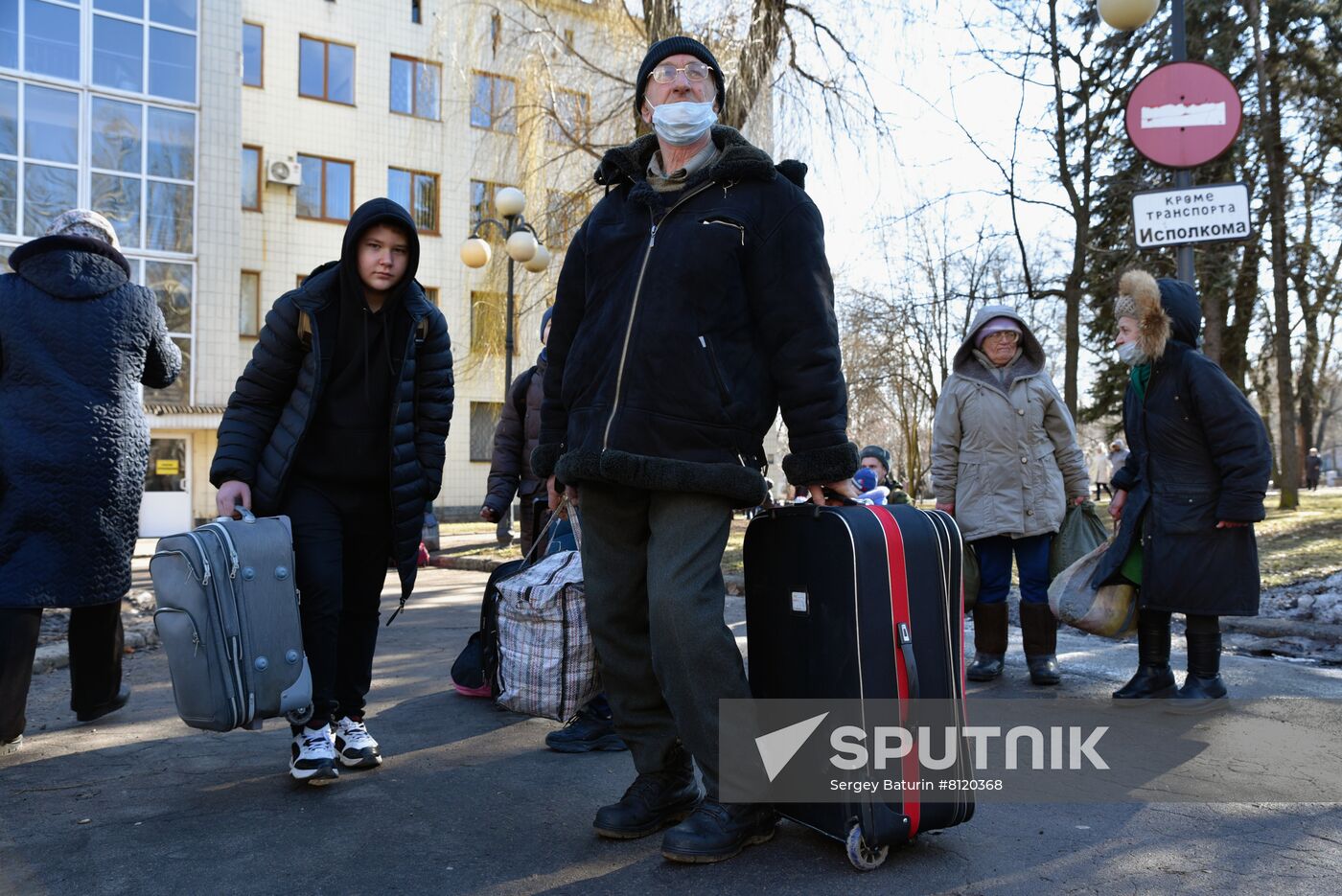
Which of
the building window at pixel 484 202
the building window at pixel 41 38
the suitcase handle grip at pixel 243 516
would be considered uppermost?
the building window at pixel 41 38

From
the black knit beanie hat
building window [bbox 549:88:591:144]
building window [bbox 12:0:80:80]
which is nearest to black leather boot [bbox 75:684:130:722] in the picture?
the black knit beanie hat

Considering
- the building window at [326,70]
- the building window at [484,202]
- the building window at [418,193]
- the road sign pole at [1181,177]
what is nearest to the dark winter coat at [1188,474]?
the road sign pole at [1181,177]

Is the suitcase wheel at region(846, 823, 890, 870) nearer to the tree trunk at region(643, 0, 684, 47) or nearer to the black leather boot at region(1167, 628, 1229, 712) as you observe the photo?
the black leather boot at region(1167, 628, 1229, 712)

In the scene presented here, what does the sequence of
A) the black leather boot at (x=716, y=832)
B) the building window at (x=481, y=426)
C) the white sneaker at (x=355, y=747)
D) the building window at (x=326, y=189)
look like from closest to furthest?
the black leather boot at (x=716, y=832)
the white sneaker at (x=355, y=747)
the building window at (x=326, y=189)
the building window at (x=481, y=426)

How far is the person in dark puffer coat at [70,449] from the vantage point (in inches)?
168

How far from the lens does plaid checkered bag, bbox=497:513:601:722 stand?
154 inches

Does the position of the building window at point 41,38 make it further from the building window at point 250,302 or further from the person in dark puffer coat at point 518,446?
the person in dark puffer coat at point 518,446

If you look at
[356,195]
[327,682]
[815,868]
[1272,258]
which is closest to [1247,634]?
[815,868]

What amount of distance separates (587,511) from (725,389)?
594 millimetres

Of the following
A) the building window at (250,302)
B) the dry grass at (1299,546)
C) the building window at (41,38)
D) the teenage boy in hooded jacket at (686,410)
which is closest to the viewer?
Result: the teenage boy in hooded jacket at (686,410)

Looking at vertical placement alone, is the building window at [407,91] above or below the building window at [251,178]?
above

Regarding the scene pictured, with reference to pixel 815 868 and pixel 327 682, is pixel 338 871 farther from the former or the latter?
pixel 815 868

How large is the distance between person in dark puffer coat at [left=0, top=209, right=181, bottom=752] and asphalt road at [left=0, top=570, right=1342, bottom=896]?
420 millimetres

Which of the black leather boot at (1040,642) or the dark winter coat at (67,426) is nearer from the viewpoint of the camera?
the dark winter coat at (67,426)
